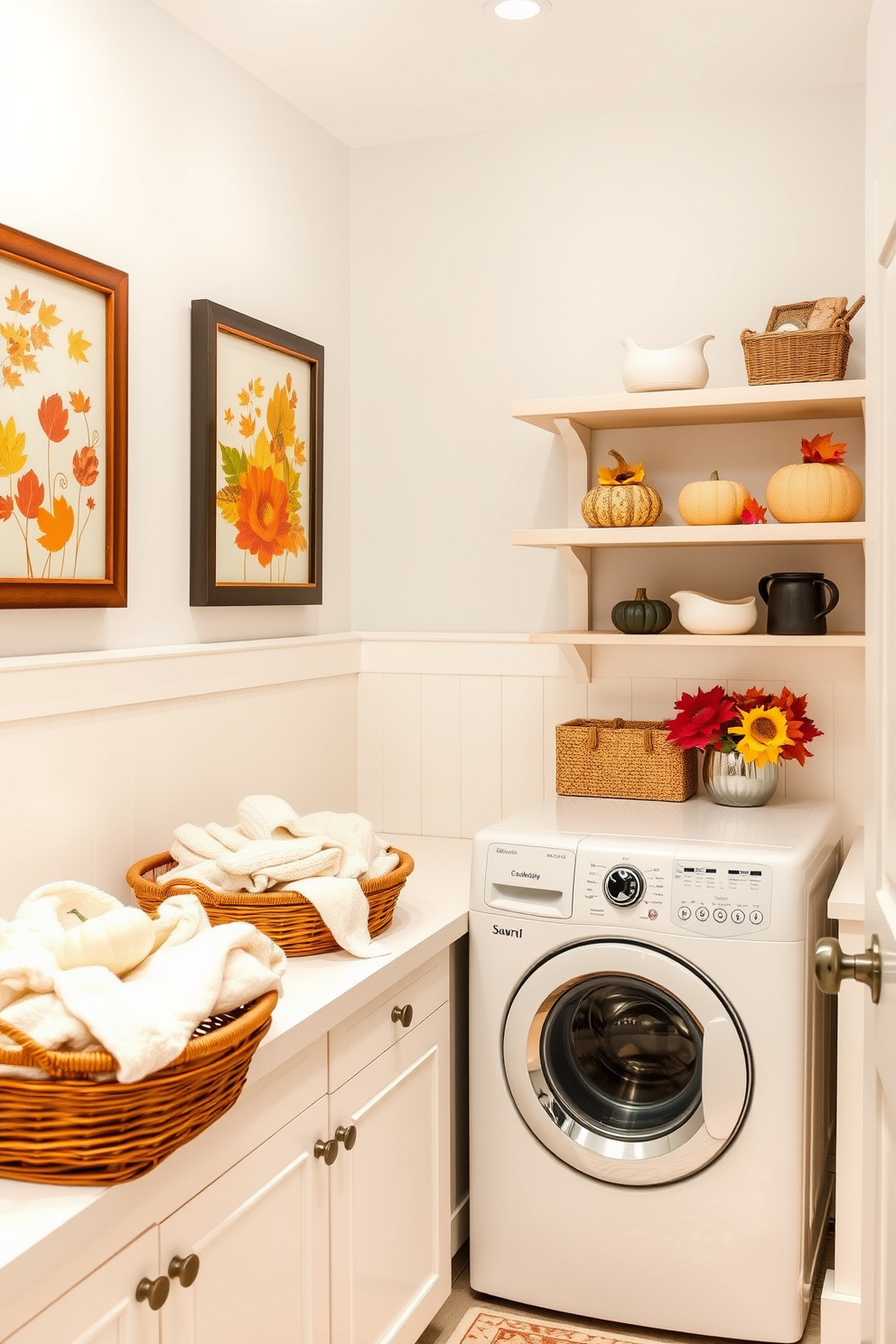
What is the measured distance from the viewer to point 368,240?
2.99 m

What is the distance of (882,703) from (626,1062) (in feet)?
4.29

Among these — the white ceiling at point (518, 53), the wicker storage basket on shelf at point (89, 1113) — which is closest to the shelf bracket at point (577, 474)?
the white ceiling at point (518, 53)

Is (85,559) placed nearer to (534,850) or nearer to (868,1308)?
(534,850)

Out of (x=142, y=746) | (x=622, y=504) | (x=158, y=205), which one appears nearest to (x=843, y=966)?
(x=142, y=746)

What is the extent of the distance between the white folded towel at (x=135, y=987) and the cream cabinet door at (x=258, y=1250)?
284mm

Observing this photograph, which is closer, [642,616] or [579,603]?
[642,616]

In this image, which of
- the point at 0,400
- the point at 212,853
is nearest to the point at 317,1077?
the point at 212,853

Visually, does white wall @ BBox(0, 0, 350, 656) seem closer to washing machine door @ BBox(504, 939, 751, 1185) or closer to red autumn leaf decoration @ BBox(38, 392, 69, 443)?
red autumn leaf decoration @ BBox(38, 392, 69, 443)

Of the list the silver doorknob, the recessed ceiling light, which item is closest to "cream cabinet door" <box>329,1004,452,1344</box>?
the silver doorknob

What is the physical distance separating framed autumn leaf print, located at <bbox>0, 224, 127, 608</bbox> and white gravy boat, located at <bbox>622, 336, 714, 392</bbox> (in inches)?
41.1

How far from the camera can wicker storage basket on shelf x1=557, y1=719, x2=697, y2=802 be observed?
2568 millimetres

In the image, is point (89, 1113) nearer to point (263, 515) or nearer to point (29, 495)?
point (29, 495)

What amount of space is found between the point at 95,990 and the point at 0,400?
0.99 metres

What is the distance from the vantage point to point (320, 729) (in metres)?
2.84
